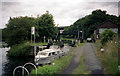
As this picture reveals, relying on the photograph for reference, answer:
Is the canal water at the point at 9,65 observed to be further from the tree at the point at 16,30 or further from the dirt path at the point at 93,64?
the dirt path at the point at 93,64

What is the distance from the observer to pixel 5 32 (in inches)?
1374

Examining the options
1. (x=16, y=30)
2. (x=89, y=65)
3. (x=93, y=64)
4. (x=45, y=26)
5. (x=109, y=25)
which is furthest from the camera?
(x=45, y=26)

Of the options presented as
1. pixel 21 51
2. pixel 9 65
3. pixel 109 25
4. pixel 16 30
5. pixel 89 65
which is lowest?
pixel 9 65

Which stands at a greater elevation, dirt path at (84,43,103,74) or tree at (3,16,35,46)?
tree at (3,16,35,46)

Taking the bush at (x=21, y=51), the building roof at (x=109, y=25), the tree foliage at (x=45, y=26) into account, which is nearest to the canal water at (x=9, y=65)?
the bush at (x=21, y=51)

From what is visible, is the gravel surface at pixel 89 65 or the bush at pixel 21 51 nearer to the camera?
the gravel surface at pixel 89 65

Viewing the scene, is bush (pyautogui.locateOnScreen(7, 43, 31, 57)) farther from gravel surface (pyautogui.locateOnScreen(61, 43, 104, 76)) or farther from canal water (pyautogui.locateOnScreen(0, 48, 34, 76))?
gravel surface (pyautogui.locateOnScreen(61, 43, 104, 76))

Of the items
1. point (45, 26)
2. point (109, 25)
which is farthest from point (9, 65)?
point (109, 25)

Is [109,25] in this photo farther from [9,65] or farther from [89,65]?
[9,65]

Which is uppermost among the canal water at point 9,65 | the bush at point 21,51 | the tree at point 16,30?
the tree at point 16,30

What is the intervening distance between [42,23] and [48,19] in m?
2.23

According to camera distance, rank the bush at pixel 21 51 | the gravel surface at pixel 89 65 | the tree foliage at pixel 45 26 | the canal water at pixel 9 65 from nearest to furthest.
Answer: the gravel surface at pixel 89 65 → the canal water at pixel 9 65 → the bush at pixel 21 51 → the tree foliage at pixel 45 26

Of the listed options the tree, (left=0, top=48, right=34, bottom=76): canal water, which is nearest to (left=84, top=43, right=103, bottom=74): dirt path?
(left=0, top=48, right=34, bottom=76): canal water

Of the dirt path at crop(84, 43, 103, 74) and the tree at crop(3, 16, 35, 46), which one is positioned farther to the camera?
the tree at crop(3, 16, 35, 46)
